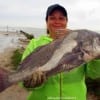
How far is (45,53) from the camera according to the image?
195 inches

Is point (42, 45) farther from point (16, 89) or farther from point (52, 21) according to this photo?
point (16, 89)

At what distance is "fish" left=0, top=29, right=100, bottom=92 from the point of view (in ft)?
15.5

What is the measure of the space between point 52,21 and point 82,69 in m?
0.79

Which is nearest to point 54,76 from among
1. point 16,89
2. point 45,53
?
point 45,53

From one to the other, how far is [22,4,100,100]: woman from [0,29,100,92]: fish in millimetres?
272

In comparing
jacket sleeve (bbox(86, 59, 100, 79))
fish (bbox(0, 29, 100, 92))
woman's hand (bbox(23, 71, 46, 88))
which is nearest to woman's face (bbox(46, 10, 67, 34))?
fish (bbox(0, 29, 100, 92))

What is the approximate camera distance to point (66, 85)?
5.29 m

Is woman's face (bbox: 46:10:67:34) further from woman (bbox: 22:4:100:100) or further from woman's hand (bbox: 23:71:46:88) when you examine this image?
woman's hand (bbox: 23:71:46:88)

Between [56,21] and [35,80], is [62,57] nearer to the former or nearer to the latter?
[35,80]

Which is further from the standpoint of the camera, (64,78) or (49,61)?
(64,78)

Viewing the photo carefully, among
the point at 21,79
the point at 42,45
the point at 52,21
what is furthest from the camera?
the point at 52,21

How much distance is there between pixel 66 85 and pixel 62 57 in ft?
1.96

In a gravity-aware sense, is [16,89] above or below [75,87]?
below

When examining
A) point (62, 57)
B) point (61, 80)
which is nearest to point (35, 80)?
point (62, 57)
